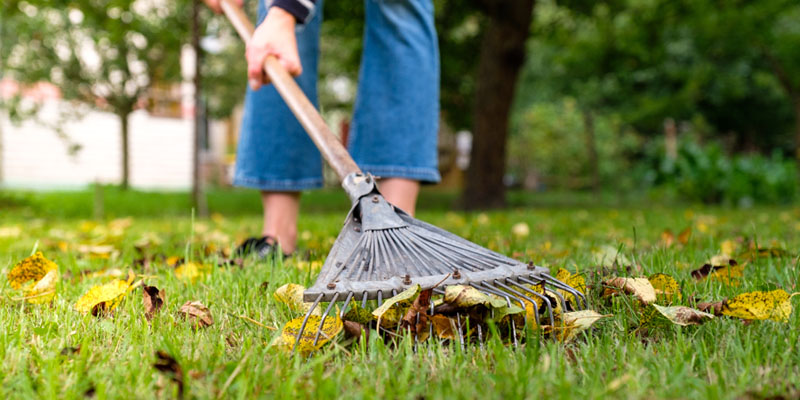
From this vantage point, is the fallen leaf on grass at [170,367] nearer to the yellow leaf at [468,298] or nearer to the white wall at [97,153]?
the yellow leaf at [468,298]

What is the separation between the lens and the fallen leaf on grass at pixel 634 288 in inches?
45.9

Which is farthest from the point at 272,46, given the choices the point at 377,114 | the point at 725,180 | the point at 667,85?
the point at 667,85

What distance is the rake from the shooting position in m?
1.09

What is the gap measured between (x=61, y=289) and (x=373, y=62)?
4.01ft

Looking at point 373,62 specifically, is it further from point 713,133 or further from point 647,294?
point 713,133

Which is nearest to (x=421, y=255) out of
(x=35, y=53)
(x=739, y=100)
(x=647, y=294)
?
(x=647, y=294)

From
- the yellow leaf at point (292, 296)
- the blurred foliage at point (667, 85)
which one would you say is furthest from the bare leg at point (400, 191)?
the blurred foliage at point (667, 85)

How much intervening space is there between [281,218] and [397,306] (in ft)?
3.89

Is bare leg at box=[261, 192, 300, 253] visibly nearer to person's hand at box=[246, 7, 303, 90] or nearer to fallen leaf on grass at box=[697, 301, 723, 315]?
person's hand at box=[246, 7, 303, 90]

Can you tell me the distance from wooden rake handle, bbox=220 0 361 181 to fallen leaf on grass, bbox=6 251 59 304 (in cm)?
73

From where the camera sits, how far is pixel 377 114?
6.85 ft

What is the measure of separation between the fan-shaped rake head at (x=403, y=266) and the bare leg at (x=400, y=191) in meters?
0.58

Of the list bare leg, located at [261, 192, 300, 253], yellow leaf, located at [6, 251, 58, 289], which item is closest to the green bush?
bare leg, located at [261, 192, 300, 253]

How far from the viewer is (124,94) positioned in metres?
13.1
